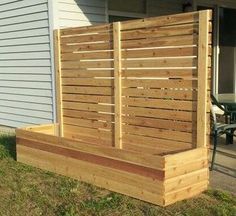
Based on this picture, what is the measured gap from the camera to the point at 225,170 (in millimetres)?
6273

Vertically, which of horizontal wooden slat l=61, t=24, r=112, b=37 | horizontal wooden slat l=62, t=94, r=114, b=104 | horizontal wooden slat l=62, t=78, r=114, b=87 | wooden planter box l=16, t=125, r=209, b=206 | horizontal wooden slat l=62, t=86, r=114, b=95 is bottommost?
wooden planter box l=16, t=125, r=209, b=206

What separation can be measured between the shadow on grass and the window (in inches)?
118

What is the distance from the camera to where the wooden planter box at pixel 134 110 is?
5.18 meters

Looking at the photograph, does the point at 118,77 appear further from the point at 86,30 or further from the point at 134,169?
the point at 134,169

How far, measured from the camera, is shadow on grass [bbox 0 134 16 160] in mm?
7385

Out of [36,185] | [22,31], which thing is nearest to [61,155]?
[36,185]

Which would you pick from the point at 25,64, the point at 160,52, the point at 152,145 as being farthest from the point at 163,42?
the point at 25,64

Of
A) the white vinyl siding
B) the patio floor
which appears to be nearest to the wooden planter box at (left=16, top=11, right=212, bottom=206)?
the patio floor

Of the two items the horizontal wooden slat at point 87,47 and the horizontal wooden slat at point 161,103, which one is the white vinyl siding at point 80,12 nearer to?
the horizontal wooden slat at point 87,47

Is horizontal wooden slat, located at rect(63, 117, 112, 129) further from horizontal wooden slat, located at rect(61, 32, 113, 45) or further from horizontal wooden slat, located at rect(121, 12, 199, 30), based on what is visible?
horizontal wooden slat, located at rect(121, 12, 199, 30)

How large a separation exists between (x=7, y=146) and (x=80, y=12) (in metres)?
2.65

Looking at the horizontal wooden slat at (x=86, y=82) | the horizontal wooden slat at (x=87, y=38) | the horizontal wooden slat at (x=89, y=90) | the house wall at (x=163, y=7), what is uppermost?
the house wall at (x=163, y=7)

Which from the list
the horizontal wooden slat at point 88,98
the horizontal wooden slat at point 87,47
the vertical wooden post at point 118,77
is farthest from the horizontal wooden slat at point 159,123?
the horizontal wooden slat at point 87,47

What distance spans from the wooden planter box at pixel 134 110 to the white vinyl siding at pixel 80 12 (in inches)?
36.3
